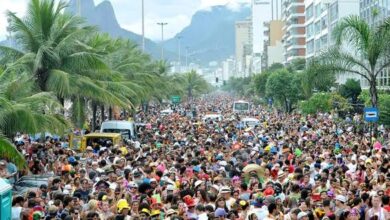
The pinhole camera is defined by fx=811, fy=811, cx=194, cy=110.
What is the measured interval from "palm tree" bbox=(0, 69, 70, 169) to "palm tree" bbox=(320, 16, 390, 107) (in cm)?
1036

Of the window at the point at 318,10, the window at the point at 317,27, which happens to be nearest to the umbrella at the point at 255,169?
the window at the point at 317,27

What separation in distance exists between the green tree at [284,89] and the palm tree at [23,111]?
4738 cm

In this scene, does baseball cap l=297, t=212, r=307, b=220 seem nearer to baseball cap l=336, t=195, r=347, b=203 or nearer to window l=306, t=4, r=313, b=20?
baseball cap l=336, t=195, r=347, b=203

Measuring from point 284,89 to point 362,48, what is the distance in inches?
1718

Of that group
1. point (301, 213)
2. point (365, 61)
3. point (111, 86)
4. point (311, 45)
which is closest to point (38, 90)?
point (111, 86)

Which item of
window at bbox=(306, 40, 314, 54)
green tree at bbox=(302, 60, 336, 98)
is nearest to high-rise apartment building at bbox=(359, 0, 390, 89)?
green tree at bbox=(302, 60, 336, 98)

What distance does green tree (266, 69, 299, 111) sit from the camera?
7022 cm

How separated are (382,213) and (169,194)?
4.07 metres

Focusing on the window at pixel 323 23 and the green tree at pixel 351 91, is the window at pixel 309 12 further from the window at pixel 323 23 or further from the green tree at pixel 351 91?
the green tree at pixel 351 91

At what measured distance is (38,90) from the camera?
27.5 meters

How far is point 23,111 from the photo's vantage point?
2064cm

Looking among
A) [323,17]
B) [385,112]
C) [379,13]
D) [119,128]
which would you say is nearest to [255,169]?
[119,128]

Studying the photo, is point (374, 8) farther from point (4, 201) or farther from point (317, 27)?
point (4, 201)

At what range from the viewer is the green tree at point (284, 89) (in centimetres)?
7022
